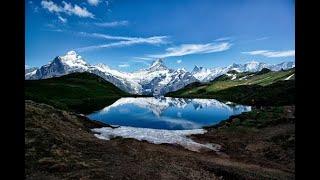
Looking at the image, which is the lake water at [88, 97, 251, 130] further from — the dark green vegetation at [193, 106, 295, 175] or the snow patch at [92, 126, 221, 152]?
the snow patch at [92, 126, 221, 152]

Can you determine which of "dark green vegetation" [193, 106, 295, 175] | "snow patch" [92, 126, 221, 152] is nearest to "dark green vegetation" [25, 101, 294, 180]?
"dark green vegetation" [193, 106, 295, 175]

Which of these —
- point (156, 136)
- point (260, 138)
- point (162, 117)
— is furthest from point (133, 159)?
point (162, 117)

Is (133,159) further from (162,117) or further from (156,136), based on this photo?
(162,117)

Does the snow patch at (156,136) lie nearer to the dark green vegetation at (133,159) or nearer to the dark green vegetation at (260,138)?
the dark green vegetation at (260,138)

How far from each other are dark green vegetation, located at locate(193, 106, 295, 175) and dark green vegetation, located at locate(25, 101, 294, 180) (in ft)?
0.43

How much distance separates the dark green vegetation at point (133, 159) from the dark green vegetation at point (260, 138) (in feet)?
0.43

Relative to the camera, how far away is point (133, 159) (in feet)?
128

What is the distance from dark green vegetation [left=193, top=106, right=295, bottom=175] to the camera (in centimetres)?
4797

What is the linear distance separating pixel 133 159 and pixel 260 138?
28693 mm

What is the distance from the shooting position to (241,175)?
35625 millimetres
